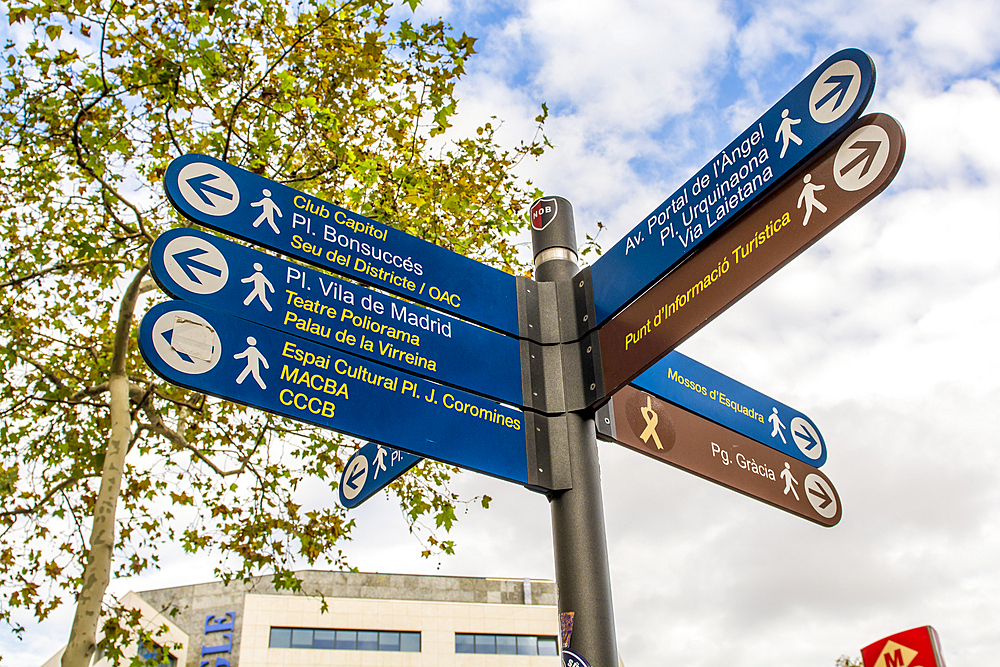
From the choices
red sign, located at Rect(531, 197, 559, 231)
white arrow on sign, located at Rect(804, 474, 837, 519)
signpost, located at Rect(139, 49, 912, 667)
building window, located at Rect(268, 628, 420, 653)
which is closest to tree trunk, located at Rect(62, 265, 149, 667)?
signpost, located at Rect(139, 49, 912, 667)

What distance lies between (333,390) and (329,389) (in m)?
0.01

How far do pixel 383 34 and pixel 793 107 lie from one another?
202 inches

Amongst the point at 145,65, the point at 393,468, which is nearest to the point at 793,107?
the point at 393,468

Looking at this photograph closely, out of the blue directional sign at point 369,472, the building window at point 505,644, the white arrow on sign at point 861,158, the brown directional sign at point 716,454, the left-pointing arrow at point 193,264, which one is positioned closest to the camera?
the white arrow on sign at point 861,158

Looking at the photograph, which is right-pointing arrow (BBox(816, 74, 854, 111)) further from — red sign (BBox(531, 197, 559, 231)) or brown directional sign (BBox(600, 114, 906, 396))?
red sign (BBox(531, 197, 559, 231))

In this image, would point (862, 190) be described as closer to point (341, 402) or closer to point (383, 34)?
point (341, 402)

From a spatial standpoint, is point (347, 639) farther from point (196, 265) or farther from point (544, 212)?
point (196, 265)

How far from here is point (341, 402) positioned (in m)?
2.75

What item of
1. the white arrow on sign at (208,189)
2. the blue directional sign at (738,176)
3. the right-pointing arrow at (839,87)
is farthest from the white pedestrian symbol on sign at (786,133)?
the white arrow on sign at (208,189)

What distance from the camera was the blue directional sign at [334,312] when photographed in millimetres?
2707

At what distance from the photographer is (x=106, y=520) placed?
6.26 m

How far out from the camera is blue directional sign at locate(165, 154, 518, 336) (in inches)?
115

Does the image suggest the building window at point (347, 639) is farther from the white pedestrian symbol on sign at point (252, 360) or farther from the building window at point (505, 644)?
the white pedestrian symbol on sign at point (252, 360)

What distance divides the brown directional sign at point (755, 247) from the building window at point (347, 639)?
126 ft
